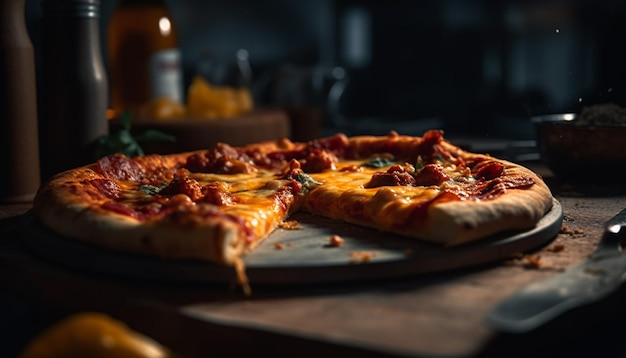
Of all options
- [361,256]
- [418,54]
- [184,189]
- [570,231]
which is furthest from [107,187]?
[418,54]

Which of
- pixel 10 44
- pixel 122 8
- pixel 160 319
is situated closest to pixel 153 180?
pixel 10 44

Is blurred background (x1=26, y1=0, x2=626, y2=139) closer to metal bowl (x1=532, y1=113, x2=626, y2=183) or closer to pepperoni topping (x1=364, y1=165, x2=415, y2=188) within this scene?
metal bowl (x1=532, y1=113, x2=626, y2=183)

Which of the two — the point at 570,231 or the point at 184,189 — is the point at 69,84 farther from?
the point at 570,231

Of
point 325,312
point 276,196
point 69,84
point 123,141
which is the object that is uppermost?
point 69,84

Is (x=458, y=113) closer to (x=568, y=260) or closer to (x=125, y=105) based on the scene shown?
(x=125, y=105)

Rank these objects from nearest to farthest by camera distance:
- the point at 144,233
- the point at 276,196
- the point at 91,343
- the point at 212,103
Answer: the point at 91,343, the point at 144,233, the point at 276,196, the point at 212,103

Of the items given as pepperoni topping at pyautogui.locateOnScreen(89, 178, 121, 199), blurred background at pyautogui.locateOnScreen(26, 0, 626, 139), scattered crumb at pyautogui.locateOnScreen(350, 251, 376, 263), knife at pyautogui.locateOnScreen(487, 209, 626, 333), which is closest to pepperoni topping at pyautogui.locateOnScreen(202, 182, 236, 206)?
pepperoni topping at pyautogui.locateOnScreen(89, 178, 121, 199)
